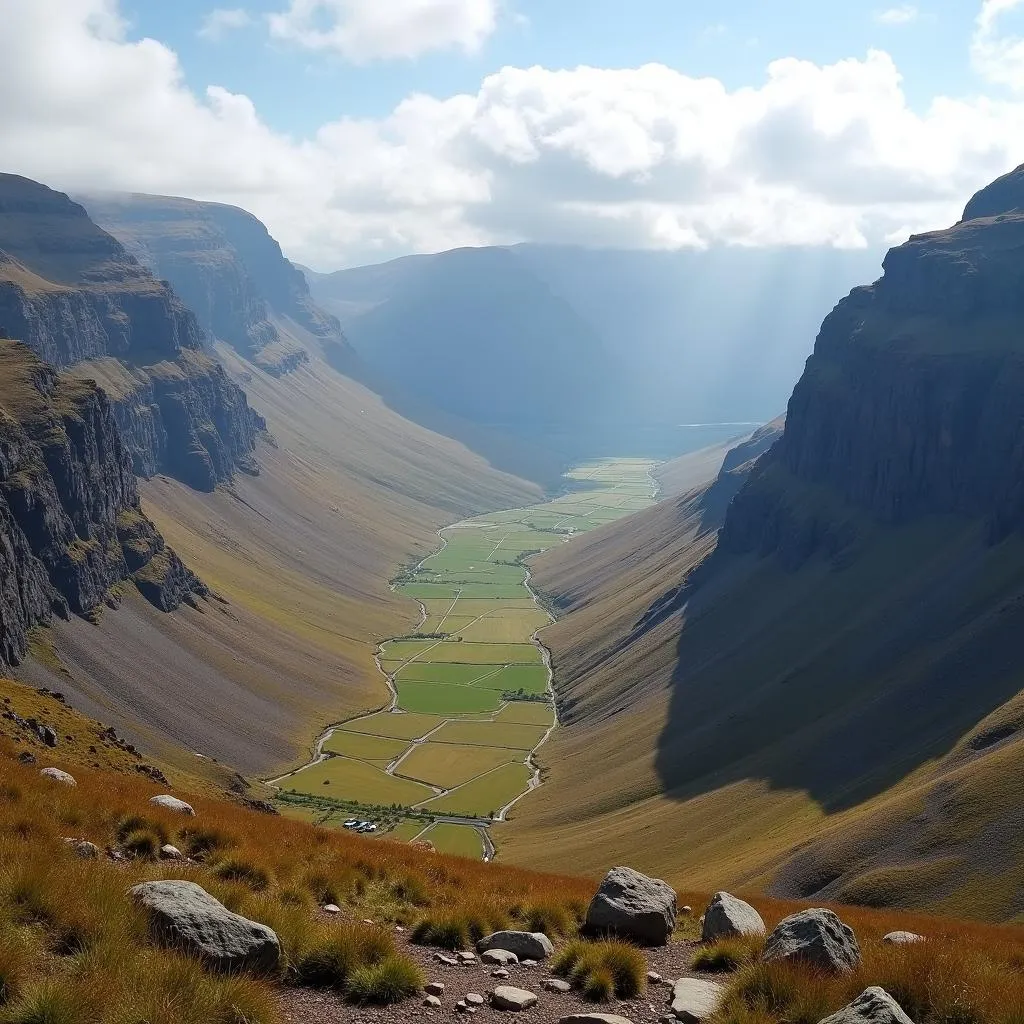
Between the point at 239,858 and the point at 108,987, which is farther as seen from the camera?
the point at 239,858

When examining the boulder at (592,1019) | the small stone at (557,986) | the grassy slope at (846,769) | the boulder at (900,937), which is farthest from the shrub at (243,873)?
the grassy slope at (846,769)

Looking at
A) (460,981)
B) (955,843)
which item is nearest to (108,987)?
(460,981)

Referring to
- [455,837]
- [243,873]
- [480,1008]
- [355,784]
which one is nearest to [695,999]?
[480,1008]

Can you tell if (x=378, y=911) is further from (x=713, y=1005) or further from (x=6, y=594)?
(x=6, y=594)

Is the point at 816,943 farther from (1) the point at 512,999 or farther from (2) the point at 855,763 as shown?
(2) the point at 855,763

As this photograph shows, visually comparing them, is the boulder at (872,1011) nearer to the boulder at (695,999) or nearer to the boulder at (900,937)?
the boulder at (695,999)
